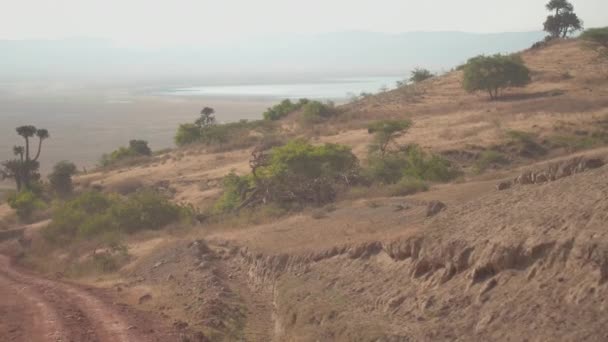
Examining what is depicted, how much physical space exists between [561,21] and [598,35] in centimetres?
2624

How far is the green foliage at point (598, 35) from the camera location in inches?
2126

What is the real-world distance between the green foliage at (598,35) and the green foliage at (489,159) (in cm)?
2690

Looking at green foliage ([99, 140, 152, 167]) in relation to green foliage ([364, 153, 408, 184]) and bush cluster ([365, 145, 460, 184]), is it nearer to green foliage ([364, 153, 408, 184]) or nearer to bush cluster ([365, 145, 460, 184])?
green foliage ([364, 153, 408, 184])

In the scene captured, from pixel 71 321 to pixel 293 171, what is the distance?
1525 cm

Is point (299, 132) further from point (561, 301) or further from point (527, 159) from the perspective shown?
point (561, 301)

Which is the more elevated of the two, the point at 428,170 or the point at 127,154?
the point at 428,170

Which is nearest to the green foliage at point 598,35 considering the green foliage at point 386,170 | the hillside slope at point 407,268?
the green foliage at point 386,170

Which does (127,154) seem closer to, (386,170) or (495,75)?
(495,75)

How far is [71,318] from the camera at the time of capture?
13.8 metres

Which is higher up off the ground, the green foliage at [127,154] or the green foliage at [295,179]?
the green foliage at [295,179]

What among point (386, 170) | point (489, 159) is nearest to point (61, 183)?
point (386, 170)

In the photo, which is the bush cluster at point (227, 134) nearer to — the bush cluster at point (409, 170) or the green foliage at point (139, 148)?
the green foliage at point (139, 148)

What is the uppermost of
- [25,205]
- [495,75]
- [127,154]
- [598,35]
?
[598,35]

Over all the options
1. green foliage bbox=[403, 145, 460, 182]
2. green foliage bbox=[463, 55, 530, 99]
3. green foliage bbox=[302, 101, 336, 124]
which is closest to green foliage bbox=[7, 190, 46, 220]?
green foliage bbox=[403, 145, 460, 182]
